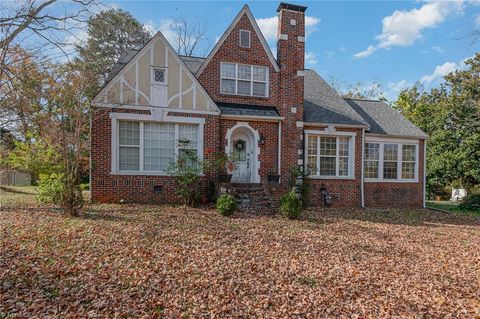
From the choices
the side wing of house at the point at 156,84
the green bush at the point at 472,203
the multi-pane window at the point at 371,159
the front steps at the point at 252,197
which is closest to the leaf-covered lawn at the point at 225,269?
the front steps at the point at 252,197

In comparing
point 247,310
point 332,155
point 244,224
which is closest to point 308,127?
point 332,155

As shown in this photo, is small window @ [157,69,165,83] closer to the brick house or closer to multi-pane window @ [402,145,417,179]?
the brick house

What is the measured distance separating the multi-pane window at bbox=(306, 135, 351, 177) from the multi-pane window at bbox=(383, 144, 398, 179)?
7.03 ft

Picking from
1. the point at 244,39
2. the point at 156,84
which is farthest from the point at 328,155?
the point at 156,84

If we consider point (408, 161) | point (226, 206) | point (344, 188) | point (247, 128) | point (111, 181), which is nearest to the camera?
point (226, 206)

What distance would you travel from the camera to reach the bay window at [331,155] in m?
14.4

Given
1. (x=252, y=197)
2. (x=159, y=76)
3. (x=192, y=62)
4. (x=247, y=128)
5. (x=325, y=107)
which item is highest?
(x=192, y=62)

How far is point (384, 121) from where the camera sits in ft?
53.6

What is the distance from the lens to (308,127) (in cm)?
1423

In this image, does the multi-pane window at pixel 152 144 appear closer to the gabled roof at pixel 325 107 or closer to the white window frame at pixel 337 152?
the white window frame at pixel 337 152

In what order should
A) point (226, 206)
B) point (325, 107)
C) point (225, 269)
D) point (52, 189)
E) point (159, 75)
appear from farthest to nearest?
1. point (325, 107)
2. point (159, 75)
3. point (52, 189)
4. point (226, 206)
5. point (225, 269)

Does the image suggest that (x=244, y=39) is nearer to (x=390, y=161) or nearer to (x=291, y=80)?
(x=291, y=80)

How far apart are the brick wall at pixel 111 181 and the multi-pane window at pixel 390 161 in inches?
338

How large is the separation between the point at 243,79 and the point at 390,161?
317 inches
